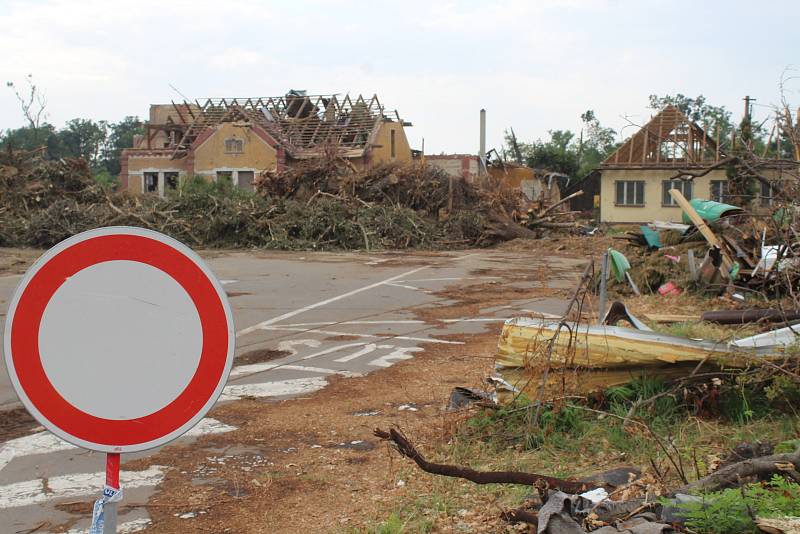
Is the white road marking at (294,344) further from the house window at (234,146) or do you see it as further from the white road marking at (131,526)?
the house window at (234,146)

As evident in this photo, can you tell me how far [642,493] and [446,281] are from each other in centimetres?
1421

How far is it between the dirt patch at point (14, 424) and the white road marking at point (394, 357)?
→ 346 centimetres

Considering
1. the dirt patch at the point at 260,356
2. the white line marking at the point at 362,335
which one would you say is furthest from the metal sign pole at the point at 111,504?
the white line marking at the point at 362,335

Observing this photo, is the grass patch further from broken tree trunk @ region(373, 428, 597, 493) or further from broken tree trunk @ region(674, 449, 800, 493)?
broken tree trunk @ region(674, 449, 800, 493)

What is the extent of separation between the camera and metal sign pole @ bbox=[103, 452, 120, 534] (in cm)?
257

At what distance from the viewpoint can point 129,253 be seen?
105 inches

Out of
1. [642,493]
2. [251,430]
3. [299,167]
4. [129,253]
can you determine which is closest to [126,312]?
[129,253]

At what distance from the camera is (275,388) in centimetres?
Result: 749

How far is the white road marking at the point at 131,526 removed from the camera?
4.17m

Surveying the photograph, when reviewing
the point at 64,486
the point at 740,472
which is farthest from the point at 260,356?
the point at 740,472

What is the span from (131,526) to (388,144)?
46012 millimetres

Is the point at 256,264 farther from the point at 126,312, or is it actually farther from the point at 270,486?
the point at 126,312

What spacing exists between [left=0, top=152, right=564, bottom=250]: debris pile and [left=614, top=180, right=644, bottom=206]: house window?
11.4 meters

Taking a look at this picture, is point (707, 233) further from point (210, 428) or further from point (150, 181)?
point (150, 181)
